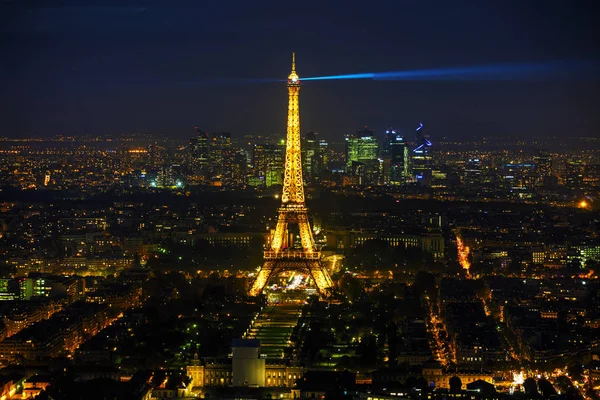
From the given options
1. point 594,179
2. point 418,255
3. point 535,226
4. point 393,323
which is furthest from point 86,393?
point 594,179

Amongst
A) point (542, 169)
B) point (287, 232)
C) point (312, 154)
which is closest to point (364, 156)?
point (312, 154)

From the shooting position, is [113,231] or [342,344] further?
[113,231]

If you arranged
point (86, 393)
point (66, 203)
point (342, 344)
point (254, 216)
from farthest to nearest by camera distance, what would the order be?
1. point (66, 203)
2. point (254, 216)
3. point (342, 344)
4. point (86, 393)

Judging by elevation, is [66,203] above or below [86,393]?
above

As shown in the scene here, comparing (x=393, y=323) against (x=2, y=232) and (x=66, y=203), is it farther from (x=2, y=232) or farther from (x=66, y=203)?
(x=66, y=203)

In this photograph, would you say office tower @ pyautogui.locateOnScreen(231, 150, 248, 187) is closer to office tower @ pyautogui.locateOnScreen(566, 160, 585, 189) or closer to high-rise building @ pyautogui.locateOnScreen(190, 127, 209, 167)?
high-rise building @ pyautogui.locateOnScreen(190, 127, 209, 167)

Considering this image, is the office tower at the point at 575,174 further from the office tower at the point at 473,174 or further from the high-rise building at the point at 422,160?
the high-rise building at the point at 422,160

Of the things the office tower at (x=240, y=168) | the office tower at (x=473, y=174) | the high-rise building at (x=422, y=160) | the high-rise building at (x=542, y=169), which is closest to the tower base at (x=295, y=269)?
the high-rise building at (x=542, y=169)

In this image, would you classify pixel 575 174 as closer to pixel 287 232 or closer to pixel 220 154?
pixel 220 154
